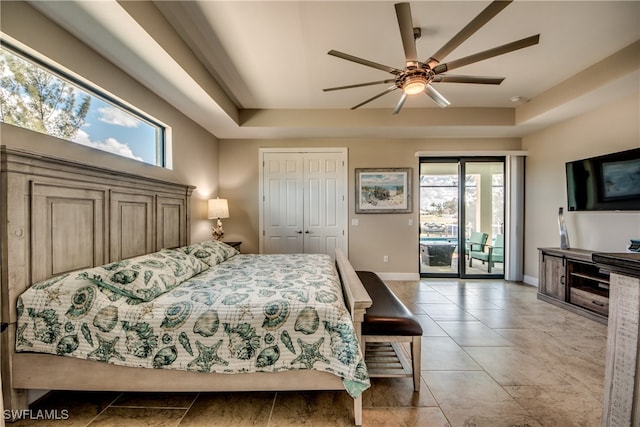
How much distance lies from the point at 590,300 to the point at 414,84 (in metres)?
3.24

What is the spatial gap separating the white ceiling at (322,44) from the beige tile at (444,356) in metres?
2.85

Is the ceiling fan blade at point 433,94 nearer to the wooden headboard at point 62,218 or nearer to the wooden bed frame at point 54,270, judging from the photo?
the wooden bed frame at point 54,270

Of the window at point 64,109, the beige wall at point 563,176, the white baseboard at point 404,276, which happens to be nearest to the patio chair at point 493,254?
the beige wall at point 563,176

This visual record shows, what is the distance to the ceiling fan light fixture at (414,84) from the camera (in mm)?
2051

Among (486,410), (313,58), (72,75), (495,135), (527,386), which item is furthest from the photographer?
(495,135)

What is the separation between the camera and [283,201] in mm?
4539

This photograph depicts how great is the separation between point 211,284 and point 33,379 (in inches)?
41.6

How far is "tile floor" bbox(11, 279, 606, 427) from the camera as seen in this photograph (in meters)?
1.50

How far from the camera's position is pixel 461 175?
4.61 metres

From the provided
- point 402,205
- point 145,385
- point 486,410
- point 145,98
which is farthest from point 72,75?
point 402,205

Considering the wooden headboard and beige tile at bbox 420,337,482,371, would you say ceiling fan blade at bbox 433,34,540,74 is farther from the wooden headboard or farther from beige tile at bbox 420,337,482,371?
the wooden headboard

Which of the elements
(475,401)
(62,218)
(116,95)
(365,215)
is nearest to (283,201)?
(365,215)

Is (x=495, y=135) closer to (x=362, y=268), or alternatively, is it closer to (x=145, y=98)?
(x=362, y=268)

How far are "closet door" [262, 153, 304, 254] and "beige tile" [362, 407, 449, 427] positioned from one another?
3.10 metres
